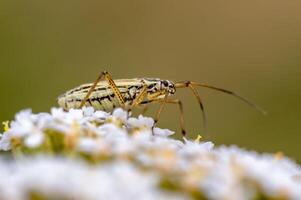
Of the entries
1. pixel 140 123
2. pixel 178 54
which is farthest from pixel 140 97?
pixel 178 54

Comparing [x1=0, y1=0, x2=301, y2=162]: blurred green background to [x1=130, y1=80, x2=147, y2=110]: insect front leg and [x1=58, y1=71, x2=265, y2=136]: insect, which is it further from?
[x1=130, y1=80, x2=147, y2=110]: insect front leg

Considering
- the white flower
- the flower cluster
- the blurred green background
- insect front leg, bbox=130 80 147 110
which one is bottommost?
the flower cluster

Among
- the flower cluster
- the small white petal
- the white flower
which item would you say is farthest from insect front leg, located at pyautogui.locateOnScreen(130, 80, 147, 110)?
the small white petal

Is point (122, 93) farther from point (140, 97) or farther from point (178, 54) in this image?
point (178, 54)

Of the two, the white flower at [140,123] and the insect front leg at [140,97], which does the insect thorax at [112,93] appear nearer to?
the insect front leg at [140,97]

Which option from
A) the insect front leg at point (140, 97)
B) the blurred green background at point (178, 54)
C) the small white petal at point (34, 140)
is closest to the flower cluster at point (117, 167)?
the small white petal at point (34, 140)
